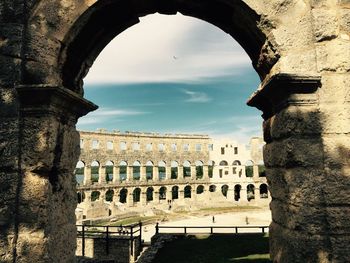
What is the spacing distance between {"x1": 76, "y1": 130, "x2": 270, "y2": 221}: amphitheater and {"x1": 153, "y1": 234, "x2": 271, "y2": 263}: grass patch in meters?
25.1

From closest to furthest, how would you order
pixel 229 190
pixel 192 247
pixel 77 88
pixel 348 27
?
1. pixel 348 27
2. pixel 77 88
3. pixel 192 247
4. pixel 229 190

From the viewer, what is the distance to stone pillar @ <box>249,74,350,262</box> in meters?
3.29

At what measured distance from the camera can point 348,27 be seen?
3709 millimetres

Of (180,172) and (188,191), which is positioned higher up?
(180,172)

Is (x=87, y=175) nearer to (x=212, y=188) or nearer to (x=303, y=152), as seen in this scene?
(x=212, y=188)

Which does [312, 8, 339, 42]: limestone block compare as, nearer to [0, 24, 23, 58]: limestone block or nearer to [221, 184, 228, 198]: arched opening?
[0, 24, 23, 58]: limestone block

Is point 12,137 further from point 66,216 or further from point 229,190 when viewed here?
point 229,190

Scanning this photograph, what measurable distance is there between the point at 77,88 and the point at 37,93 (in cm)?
111

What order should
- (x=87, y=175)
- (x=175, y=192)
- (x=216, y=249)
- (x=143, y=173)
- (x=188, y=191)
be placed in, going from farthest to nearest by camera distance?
(x=188, y=191), (x=175, y=192), (x=143, y=173), (x=87, y=175), (x=216, y=249)

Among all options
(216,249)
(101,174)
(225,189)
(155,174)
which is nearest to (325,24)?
(216,249)

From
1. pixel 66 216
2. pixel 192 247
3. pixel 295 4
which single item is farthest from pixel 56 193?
pixel 192 247

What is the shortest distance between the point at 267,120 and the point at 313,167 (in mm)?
1166

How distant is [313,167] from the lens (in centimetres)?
343

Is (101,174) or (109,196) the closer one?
(101,174)
